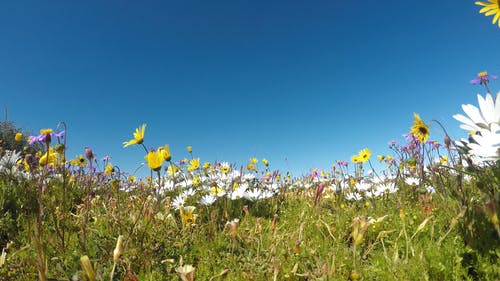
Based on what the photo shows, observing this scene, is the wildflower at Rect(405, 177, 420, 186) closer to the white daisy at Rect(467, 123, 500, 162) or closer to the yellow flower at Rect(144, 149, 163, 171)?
the white daisy at Rect(467, 123, 500, 162)

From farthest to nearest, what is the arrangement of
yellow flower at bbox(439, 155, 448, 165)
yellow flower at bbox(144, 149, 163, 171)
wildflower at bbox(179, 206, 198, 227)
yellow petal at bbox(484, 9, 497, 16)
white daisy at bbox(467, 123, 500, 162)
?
yellow flower at bbox(439, 155, 448, 165) < wildflower at bbox(179, 206, 198, 227) < yellow petal at bbox(484, 9, 497, 16) < yellow flower at bbox(144, 149, 163, 171) < white daisy at bbox(467, 123, 500, 162)

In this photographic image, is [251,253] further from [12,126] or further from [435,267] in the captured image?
[12,126]

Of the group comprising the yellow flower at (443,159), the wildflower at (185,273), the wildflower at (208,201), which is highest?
the yellow flower at (443,159)

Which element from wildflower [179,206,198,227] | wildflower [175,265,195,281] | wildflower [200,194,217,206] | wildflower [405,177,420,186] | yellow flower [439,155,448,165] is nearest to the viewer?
wildflower [175,265,195,281]

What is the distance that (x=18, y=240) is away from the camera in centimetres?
284

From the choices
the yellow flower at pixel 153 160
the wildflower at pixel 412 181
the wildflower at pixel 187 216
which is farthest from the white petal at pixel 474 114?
the wildflower at pixel 412 181

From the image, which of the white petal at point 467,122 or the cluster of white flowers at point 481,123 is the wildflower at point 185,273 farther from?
the white petal at point 467,122

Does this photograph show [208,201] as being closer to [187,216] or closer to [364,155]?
[187,216]

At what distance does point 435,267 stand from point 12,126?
22.0m

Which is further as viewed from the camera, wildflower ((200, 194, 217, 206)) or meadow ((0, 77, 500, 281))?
wildflower ((200, 194, 217, 206))

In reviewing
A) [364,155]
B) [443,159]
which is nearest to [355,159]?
[364,155]

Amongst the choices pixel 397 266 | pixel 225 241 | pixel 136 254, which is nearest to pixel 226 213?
pixel 225 241

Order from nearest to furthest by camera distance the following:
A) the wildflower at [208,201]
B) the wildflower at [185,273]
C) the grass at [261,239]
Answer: the wildflower at [185,273] → the grass at [261,239] → the wildflower at [208,201]

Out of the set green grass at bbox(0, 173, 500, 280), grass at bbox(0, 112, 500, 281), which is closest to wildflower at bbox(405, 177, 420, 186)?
grass at bbox(0, 112, 500, 281)
